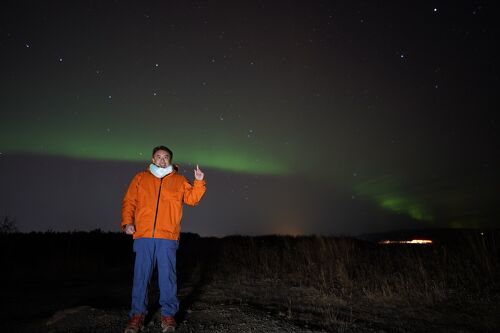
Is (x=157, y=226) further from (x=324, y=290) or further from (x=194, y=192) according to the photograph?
(x=324, y=290)

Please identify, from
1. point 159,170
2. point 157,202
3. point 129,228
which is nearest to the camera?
point 129,228

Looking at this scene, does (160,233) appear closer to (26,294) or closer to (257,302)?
(257,302)

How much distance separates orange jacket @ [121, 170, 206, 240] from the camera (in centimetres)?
420

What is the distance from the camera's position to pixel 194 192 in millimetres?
4379

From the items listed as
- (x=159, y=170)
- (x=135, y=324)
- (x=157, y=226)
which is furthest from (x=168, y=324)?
(x=159, y=170)

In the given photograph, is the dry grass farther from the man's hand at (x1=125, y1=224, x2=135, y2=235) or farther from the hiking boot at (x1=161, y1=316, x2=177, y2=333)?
the man's hand at (x1=125, y1=224, x2=135, y2=235)

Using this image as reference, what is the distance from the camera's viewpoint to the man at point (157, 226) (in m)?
4.14

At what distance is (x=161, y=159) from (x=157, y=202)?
57 centimetres

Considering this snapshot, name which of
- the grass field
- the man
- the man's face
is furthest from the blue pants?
the man's face

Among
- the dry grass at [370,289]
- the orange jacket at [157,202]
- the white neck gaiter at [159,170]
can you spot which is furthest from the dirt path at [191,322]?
the white neck gaiter at [159,170]

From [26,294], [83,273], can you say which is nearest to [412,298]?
[26,294]

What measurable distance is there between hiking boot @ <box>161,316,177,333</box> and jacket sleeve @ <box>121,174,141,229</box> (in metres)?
1.15

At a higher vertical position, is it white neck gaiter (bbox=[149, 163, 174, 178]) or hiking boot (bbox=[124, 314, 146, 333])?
white neck gaiter (bbox=[149, 163, 174, 178])

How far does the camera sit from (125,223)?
13.7 ft
